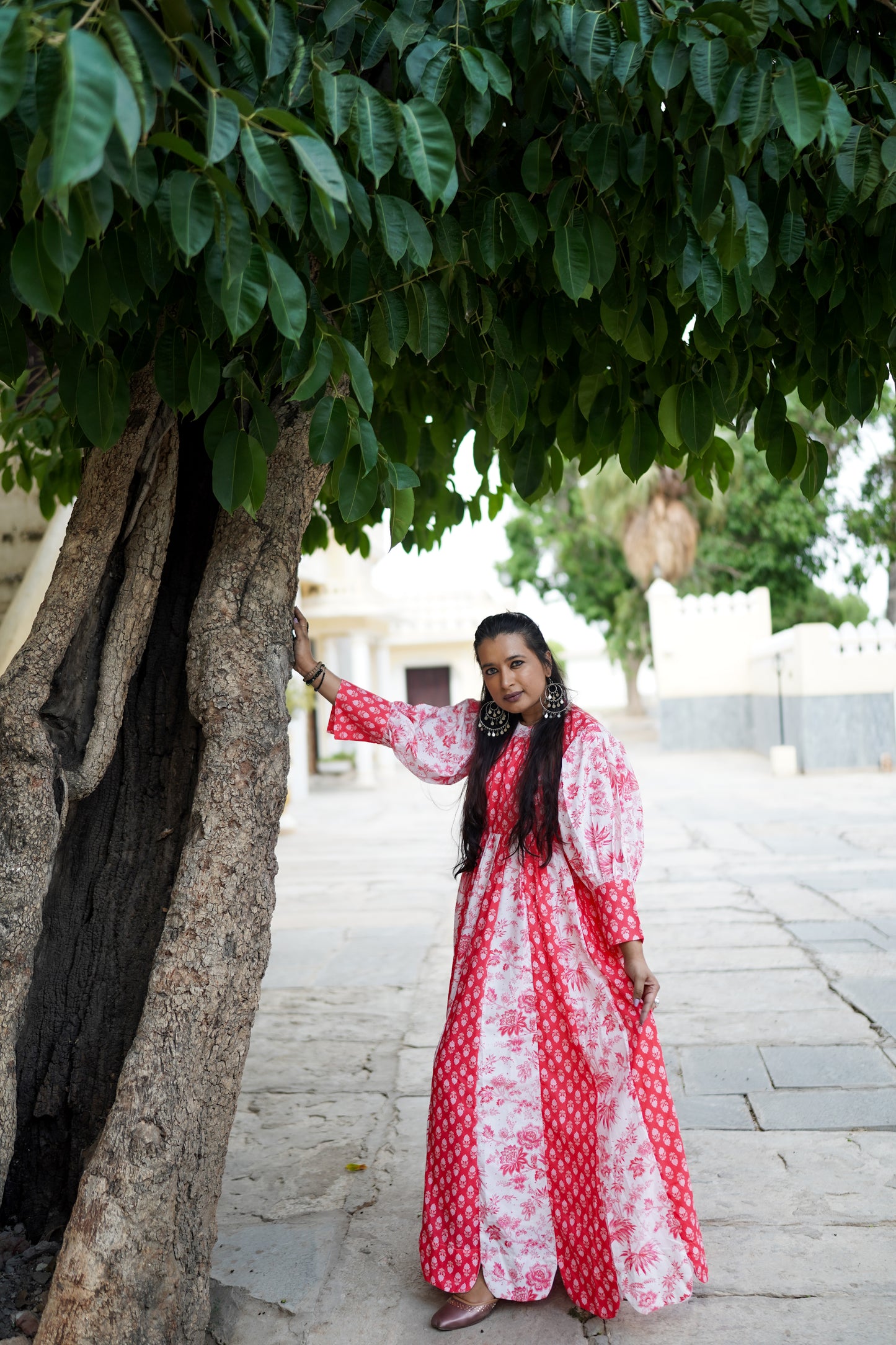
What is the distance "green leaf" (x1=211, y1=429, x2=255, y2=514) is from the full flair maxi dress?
1125 mm

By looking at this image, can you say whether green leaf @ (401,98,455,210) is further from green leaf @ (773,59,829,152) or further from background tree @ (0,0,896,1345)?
green leaf @ (773,59,829,152)

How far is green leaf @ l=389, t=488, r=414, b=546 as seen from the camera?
2490mm

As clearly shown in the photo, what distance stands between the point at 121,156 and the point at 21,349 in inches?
38.7

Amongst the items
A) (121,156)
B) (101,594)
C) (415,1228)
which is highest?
(121,156)

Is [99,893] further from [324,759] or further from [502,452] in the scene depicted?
[324,759]

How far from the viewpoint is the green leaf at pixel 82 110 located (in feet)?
4.02

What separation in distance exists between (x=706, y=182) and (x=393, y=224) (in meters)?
0.58

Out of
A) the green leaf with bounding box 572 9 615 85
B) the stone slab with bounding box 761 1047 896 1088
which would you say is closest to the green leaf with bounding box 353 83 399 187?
the green leaf with bounding box 572 9 615 85

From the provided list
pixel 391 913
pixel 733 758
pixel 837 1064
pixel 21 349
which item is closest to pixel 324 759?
pixel 733 758

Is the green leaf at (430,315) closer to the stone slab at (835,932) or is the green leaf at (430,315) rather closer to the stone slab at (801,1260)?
the stone slab at (801,1260)

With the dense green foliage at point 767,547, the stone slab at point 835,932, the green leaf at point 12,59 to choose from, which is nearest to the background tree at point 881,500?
the dense green foliage at point 767,547

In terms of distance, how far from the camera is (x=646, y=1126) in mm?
2834

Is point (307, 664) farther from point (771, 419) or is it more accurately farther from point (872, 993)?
point (872, 993)

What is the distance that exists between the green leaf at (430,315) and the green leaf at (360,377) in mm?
432
